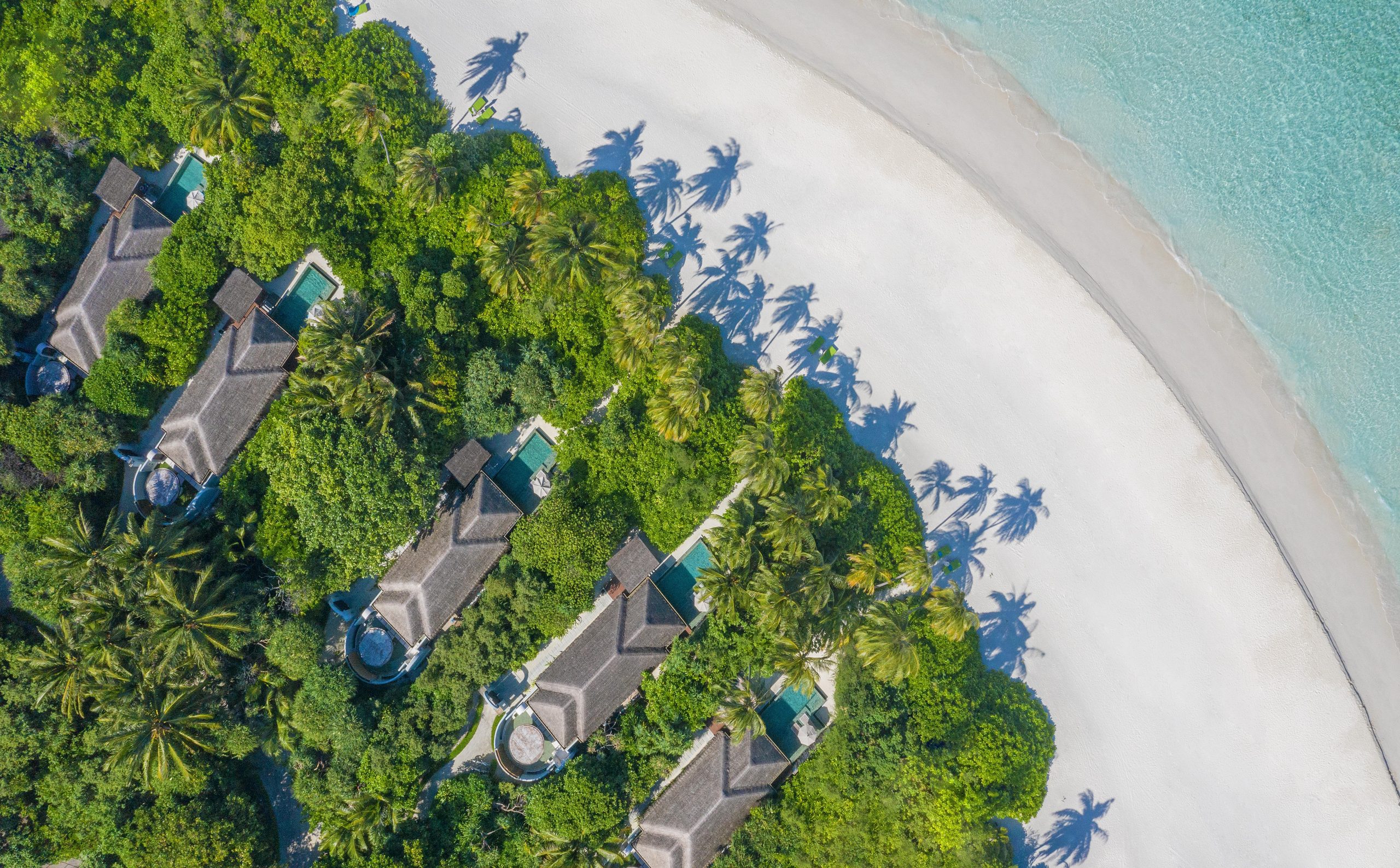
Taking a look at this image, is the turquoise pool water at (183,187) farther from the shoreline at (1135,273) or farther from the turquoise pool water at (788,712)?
the turquoise pool water at (788,712)

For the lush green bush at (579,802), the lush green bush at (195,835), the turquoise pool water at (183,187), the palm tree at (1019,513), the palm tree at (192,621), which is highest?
the palm tree at (1019,513)

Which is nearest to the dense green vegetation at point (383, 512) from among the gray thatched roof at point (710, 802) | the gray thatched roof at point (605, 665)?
the gray thatched roof at point (710, 802)

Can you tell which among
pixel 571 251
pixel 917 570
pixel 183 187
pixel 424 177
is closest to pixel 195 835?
pixel 183 187

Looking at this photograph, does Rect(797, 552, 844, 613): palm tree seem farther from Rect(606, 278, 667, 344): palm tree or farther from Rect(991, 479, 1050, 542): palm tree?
Rect(606, 278, 667, 344): palm tree

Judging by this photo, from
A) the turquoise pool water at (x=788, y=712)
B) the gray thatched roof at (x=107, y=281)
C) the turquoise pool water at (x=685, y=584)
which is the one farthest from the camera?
the turquoise pool water at (x=685, y=584)

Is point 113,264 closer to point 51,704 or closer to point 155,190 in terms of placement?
point 155,190

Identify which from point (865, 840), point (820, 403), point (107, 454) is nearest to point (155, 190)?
point (107, 454)

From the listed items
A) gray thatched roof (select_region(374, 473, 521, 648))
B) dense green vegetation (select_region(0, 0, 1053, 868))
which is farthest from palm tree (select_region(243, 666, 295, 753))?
gray thatched roof (select_region(374, 473, 521, 648))
